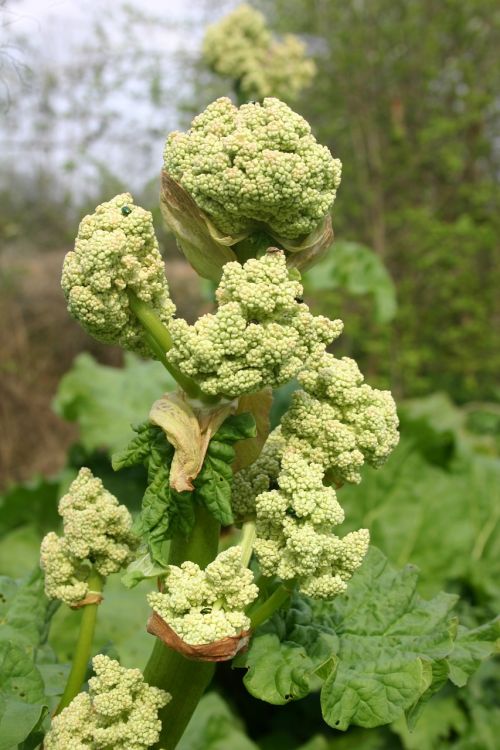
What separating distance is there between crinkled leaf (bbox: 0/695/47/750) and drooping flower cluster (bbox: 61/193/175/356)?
0.61 meters

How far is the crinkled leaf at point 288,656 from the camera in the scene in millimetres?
1202

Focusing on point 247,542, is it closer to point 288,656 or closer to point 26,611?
point 288,656

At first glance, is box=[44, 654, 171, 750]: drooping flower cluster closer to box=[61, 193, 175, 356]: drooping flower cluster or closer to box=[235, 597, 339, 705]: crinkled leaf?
box=[235, 597, 339, 705]: crinkled leaf

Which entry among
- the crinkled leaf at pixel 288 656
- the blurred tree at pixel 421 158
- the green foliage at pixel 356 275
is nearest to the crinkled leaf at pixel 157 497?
the crinkled leaf at pixel 288 656

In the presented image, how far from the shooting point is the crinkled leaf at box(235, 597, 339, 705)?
1202 mm

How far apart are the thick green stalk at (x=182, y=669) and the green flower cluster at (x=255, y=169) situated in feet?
1.46

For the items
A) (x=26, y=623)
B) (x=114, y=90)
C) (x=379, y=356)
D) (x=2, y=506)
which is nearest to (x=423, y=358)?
(x=379, y=356)

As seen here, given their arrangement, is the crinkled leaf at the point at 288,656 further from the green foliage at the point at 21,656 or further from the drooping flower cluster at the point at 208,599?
the green foliage at the point at 21,656

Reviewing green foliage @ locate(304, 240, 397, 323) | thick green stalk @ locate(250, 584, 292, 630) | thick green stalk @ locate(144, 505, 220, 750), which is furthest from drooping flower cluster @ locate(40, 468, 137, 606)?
green foliage @ locate(304, 240, 397, 323)

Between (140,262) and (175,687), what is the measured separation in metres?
0.67

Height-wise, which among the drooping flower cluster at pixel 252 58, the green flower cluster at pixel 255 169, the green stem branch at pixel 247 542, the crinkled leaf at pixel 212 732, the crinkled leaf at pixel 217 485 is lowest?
the crinkled leaf at pixel 212 732

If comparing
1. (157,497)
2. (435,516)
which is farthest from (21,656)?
(435,516)

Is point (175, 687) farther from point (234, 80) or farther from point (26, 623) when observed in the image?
point (234, 80)

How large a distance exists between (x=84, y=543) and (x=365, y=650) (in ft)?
1.66
